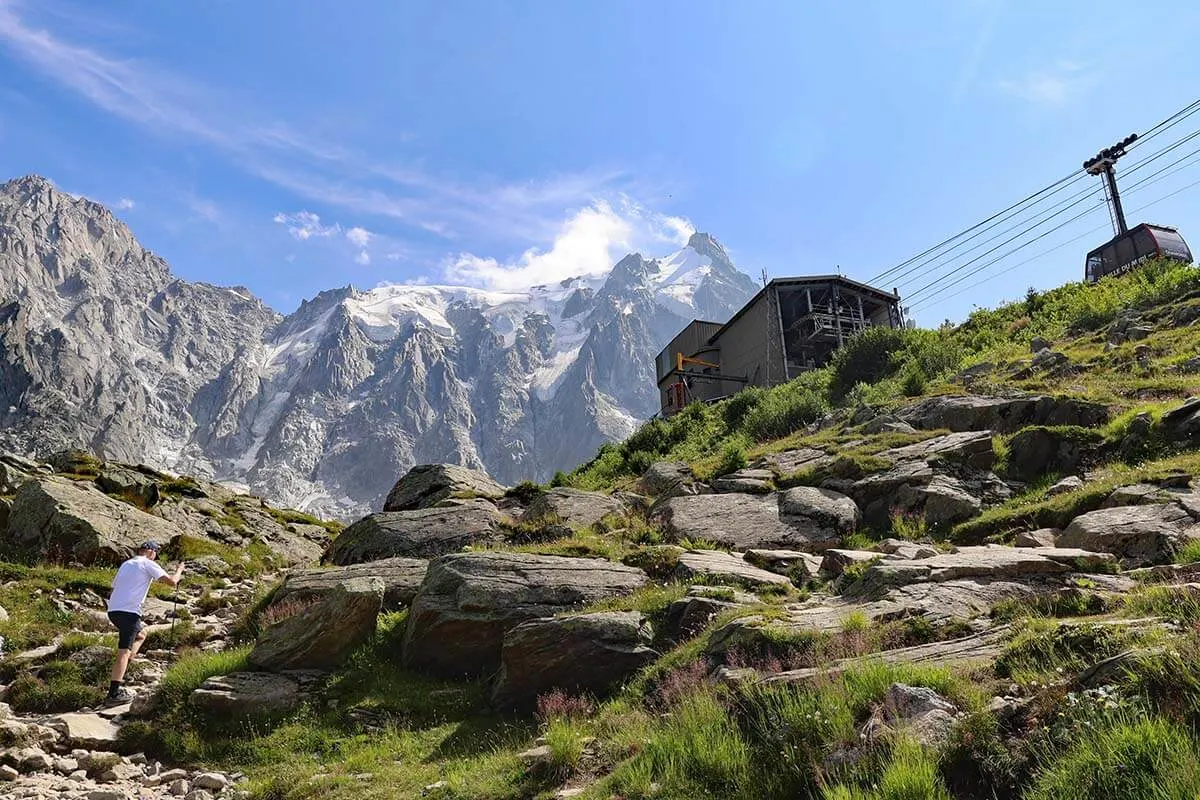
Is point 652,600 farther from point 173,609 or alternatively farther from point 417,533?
point 173,609

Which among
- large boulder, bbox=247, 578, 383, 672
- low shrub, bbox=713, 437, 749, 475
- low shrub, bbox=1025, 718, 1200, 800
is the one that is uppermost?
low shrub, bbox=713, 437, 749, 475

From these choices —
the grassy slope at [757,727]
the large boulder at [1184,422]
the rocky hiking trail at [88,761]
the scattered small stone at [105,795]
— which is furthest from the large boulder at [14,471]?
the large boulder at [1184,422]

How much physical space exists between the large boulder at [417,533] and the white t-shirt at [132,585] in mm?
5814

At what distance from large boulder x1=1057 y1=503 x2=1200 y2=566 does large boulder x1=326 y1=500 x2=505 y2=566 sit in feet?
40.5

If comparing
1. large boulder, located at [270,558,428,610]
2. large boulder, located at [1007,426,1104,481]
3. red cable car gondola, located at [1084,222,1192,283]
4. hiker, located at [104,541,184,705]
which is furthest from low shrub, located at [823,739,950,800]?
red cable car gondola, located at [1084,222,1192,283]

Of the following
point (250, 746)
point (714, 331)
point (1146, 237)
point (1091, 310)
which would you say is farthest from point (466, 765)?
point (714, 331)

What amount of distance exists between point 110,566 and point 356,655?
38.6 ft

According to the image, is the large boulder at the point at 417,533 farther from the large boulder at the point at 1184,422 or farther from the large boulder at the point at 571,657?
the large boulder at the point at 1184,422

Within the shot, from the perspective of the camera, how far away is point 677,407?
5612cm

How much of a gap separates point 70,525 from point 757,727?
20817mm

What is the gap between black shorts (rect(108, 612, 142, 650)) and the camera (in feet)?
38.4

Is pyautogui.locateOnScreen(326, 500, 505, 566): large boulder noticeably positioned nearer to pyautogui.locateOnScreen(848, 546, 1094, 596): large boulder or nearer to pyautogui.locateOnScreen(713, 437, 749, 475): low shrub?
pyautogui.locateOnScreen(713, 437, 749, 475): low shrub

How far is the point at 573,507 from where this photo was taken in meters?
19.5

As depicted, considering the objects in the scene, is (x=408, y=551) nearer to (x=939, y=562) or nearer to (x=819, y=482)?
(x=819, y=482)
